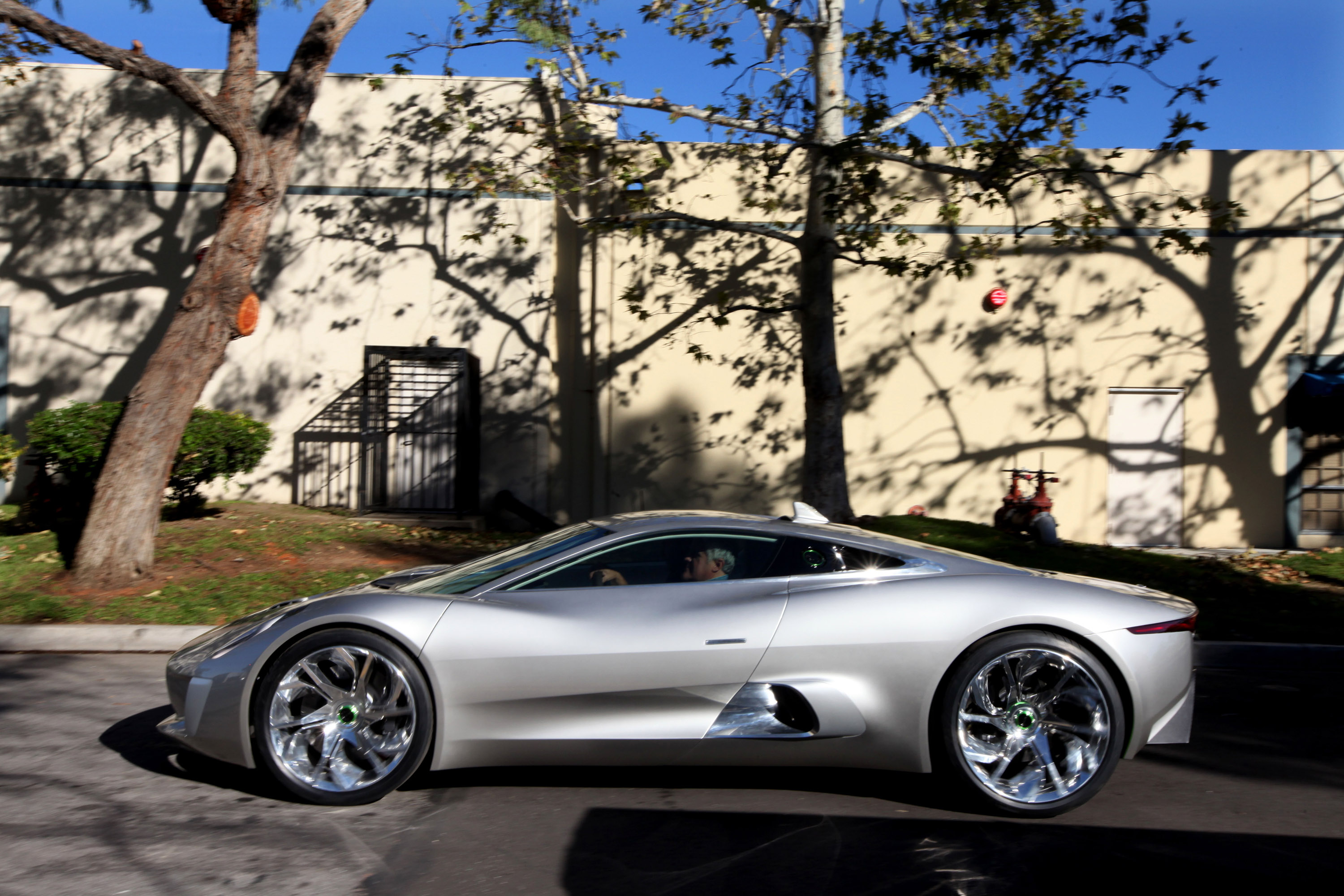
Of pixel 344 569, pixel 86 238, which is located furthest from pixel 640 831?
pixel 86 238

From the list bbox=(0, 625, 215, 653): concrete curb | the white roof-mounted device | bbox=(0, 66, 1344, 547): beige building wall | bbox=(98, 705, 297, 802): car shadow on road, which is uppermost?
bbox=(0, 66, 1344, 547): beige building wall

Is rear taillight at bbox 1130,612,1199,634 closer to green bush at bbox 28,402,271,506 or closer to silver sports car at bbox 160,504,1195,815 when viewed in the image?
silver sports car at bbox 160,504,1195,815

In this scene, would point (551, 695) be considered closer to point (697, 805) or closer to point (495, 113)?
point (697, 805)

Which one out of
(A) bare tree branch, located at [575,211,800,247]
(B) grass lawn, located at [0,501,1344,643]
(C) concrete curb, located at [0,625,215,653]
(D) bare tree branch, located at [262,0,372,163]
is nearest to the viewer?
(C) concrete curb, located at [0,625,215,653]

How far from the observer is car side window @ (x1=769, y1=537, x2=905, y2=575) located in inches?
187

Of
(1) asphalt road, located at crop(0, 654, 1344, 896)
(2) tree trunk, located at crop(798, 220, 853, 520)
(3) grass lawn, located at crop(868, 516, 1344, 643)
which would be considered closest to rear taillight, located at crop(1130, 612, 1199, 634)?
(1) asphalt road, located at crop(0, 654, 1344, 896)

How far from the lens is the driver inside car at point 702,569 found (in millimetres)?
4723

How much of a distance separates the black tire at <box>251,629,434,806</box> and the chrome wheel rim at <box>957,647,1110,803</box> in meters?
2.32

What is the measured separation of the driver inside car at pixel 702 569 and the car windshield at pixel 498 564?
0.19m

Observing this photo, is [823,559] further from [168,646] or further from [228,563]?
[228,563]

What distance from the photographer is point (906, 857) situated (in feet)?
13.2

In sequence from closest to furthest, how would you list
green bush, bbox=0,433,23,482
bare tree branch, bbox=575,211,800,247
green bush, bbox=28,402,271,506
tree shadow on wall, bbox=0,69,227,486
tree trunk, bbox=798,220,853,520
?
green bush, bbox=28,402,271,506 < green bush, bbox=0,433,23,482 < bare tree branch, bbox=575,211,800,247 < tree trunk, bbox=798,220,853,520 < tree shadow on wall, bbox=0,69,227,486

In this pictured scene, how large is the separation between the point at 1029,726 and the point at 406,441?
35.7ft

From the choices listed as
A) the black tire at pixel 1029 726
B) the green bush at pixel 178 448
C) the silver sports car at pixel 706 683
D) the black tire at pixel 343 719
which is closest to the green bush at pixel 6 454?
the green bush at pixel 178 448
